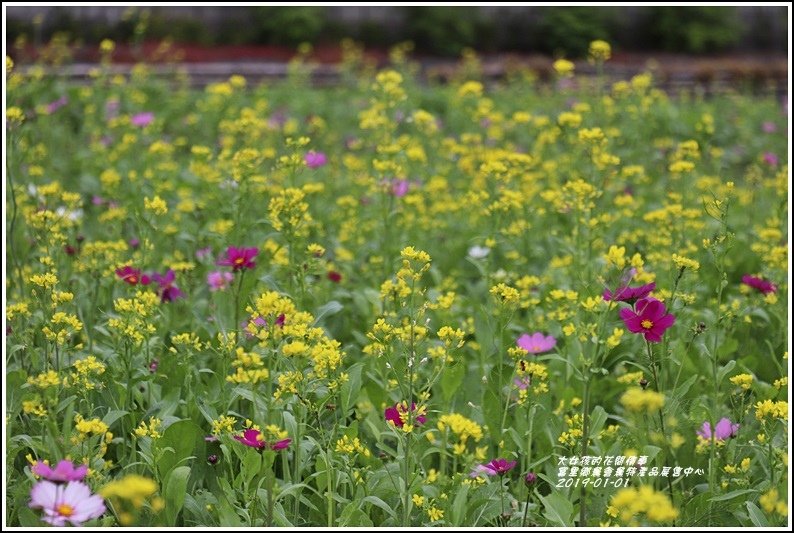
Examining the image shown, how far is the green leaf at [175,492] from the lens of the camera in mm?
2152

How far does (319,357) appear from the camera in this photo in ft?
6.94

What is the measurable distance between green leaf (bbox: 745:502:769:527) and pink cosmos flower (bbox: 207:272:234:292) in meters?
1.79

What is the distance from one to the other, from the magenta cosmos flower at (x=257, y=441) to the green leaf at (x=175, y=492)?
0.16 meters

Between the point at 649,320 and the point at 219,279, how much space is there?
1585 millimetres

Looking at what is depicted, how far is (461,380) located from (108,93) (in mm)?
5681

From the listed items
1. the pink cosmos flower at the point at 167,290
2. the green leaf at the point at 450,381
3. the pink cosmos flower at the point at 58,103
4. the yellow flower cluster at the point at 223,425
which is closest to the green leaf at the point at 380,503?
the yellow flower cluster at the point at 223,425

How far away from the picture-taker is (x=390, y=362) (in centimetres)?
225

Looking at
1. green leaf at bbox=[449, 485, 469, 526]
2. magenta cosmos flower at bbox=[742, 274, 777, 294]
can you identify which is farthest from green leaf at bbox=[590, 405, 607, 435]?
magenta cosmos flower at bbox=[742, 274, 777, 294]

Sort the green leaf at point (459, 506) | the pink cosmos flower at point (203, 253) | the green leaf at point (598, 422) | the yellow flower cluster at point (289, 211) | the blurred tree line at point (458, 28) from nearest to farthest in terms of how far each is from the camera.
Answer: the green leaf at point (459, 506) → the green leaf at point (598, 422) → the yellow flower cluster at point (289, 211) → the pink cosmos flower at point (203, 253) → the blurred tree line at point (458, 28)

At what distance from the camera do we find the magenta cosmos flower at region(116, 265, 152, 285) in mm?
2840

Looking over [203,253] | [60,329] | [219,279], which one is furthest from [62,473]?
[203,253]

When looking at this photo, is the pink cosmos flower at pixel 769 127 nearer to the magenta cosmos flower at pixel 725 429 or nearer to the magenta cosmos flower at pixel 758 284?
the magenta cosmos flower at pixel 758 284

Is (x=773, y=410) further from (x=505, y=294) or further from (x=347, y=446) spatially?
(x=347, y=446)

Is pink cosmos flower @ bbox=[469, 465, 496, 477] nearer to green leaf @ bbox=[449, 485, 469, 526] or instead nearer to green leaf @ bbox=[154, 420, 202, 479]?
green leaf @ bbox=[449, 485, 469, 526]
